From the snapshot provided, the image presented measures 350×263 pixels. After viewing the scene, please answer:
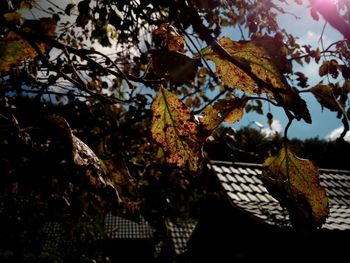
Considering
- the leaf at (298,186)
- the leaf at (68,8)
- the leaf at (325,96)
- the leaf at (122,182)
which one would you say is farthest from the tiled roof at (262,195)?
the leaf at (325,96)

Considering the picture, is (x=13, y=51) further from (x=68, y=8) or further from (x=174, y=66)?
(x=68, y=8)

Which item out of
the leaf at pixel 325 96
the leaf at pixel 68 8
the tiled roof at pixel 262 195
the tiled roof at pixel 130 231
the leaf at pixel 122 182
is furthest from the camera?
the tiled roof at pixel 130 231

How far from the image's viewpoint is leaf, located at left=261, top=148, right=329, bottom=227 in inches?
26.9

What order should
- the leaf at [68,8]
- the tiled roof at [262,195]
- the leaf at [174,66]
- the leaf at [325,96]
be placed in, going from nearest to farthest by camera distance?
the leaf at [174,66]
the leaf at [325,96]
the leaf at [68,8]
the tiled roof at [262,195]

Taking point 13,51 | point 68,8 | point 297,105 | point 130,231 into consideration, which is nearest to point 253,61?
point 297,105

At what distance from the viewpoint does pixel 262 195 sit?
279 inches

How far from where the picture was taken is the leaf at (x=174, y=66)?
1.61 ft

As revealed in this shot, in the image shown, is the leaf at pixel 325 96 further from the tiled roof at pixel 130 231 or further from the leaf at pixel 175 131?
the tiled roof at pixel 130 231

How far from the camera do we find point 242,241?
661 cm

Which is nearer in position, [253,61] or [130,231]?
[253,61]

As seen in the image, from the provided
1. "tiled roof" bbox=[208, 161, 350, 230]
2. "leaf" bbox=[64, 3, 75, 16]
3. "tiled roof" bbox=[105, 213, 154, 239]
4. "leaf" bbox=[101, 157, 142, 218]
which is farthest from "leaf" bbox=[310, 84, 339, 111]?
"tiled roof" bbox=[105, 213, 154, 239]

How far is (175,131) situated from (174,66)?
0.88 feet

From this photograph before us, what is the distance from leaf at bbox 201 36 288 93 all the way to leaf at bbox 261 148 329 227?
8.0 inches

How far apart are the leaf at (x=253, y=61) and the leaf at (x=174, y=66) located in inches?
2.3
